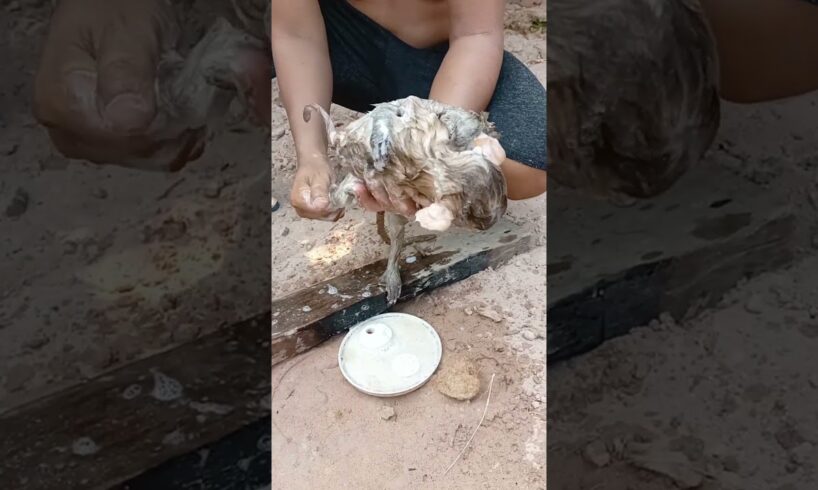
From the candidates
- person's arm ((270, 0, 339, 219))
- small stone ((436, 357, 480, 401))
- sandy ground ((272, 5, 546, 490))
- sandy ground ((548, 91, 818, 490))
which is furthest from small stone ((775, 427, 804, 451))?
person's arm ((270, 0, 339, 219))

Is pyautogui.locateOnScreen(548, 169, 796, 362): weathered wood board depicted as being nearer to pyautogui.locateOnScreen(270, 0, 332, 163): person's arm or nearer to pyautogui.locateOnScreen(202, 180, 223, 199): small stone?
pyautogui.locateOnScreen(270, 0, 332, 163): person's arm

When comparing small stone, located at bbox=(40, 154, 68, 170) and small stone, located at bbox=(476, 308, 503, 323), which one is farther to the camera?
small stone, located at bbox=(476, 308, 503, 323)

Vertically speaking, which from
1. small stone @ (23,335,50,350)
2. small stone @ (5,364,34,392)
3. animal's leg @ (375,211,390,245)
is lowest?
animal's leg @ (375,211,390,245)

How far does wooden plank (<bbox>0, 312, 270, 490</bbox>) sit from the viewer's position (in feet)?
4.00

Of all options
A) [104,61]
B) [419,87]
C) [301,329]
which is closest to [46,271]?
[104,61]

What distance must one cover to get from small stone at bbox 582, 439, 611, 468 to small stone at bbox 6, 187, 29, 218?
1238 mm

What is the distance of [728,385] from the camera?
1.45 metres

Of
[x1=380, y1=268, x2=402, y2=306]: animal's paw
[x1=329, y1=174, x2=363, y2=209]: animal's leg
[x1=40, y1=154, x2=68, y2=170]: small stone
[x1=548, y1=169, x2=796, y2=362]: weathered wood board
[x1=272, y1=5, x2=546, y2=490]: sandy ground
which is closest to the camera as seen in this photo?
[x1=40, y1=154, x2=68, y2=170]: small stone

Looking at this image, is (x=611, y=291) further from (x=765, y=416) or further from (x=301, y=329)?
(x=301, y=329)

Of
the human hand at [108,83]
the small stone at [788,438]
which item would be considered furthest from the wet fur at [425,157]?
the small stone at [788,438]

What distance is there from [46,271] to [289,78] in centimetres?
82

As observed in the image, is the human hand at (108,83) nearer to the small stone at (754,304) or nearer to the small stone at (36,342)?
the small stone at (36,342)

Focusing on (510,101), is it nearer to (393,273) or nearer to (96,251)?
(393,273)

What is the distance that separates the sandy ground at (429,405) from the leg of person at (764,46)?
2.73 feet
